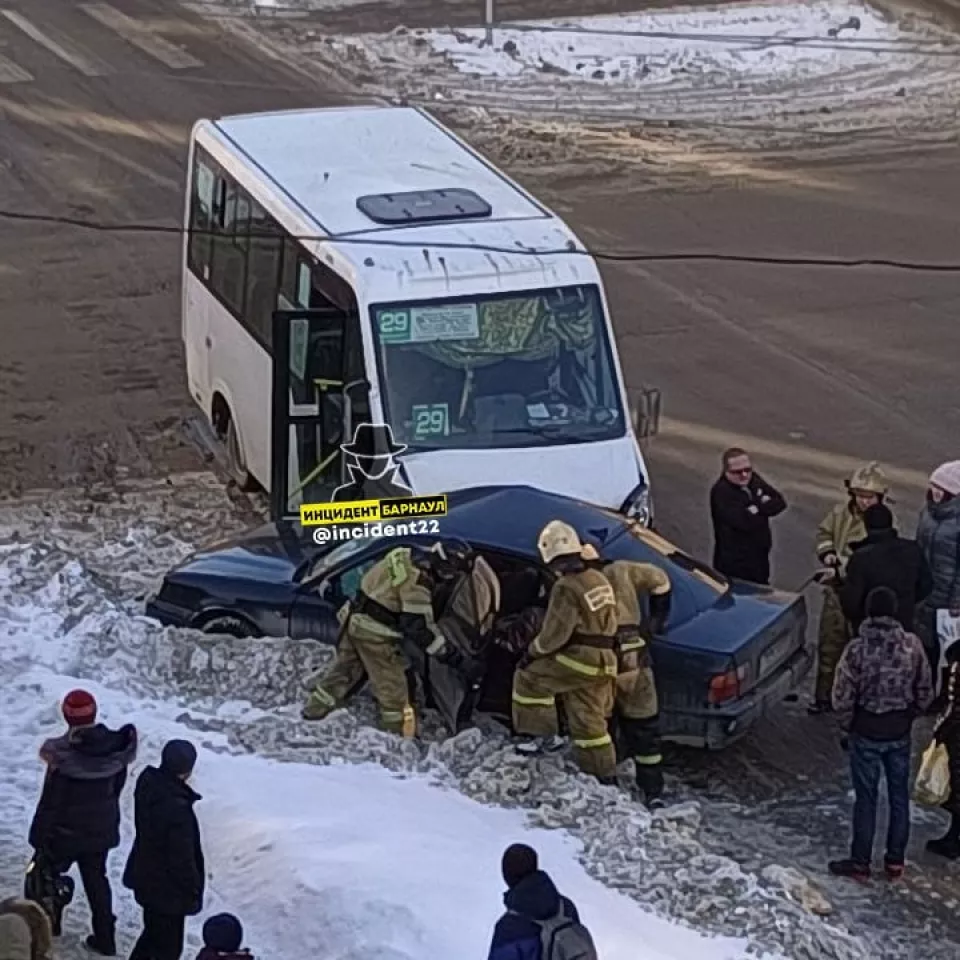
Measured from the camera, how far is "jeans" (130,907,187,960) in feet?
32.7

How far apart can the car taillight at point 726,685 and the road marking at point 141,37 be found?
18.2 metres

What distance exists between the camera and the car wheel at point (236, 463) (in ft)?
57.5

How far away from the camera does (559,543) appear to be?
12039mm

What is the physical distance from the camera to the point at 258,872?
36.5 ft

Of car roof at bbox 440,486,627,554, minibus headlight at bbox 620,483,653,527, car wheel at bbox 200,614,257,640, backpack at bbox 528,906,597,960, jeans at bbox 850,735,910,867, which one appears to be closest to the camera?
backpack at bbox 528,906,597,960

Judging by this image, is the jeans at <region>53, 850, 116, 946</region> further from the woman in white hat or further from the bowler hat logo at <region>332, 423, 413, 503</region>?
the woman in white hat

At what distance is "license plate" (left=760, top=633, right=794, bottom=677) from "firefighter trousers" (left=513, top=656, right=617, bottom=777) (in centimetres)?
106

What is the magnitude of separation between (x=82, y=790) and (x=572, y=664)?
2984 millimetres

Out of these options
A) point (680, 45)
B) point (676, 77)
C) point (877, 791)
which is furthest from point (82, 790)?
point (680, 45)

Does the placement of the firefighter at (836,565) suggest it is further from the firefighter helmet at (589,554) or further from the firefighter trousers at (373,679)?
the firefighter trousers at (373,679)

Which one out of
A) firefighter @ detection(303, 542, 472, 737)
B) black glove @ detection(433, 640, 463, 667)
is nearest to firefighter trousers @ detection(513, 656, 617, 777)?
black glove @ detection(433, 640, 463, 667)

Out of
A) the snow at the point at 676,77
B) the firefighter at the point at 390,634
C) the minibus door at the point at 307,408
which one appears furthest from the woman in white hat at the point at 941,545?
the snow at the point at 676,77

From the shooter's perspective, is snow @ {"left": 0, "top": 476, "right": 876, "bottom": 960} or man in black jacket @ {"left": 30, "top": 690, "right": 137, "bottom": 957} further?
snow @ {"left": 0, "top": 476, "right": 876, "bottom": 960}

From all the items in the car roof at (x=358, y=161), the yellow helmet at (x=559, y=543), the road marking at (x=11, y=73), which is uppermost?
the car roof at (x=358, y=161)
